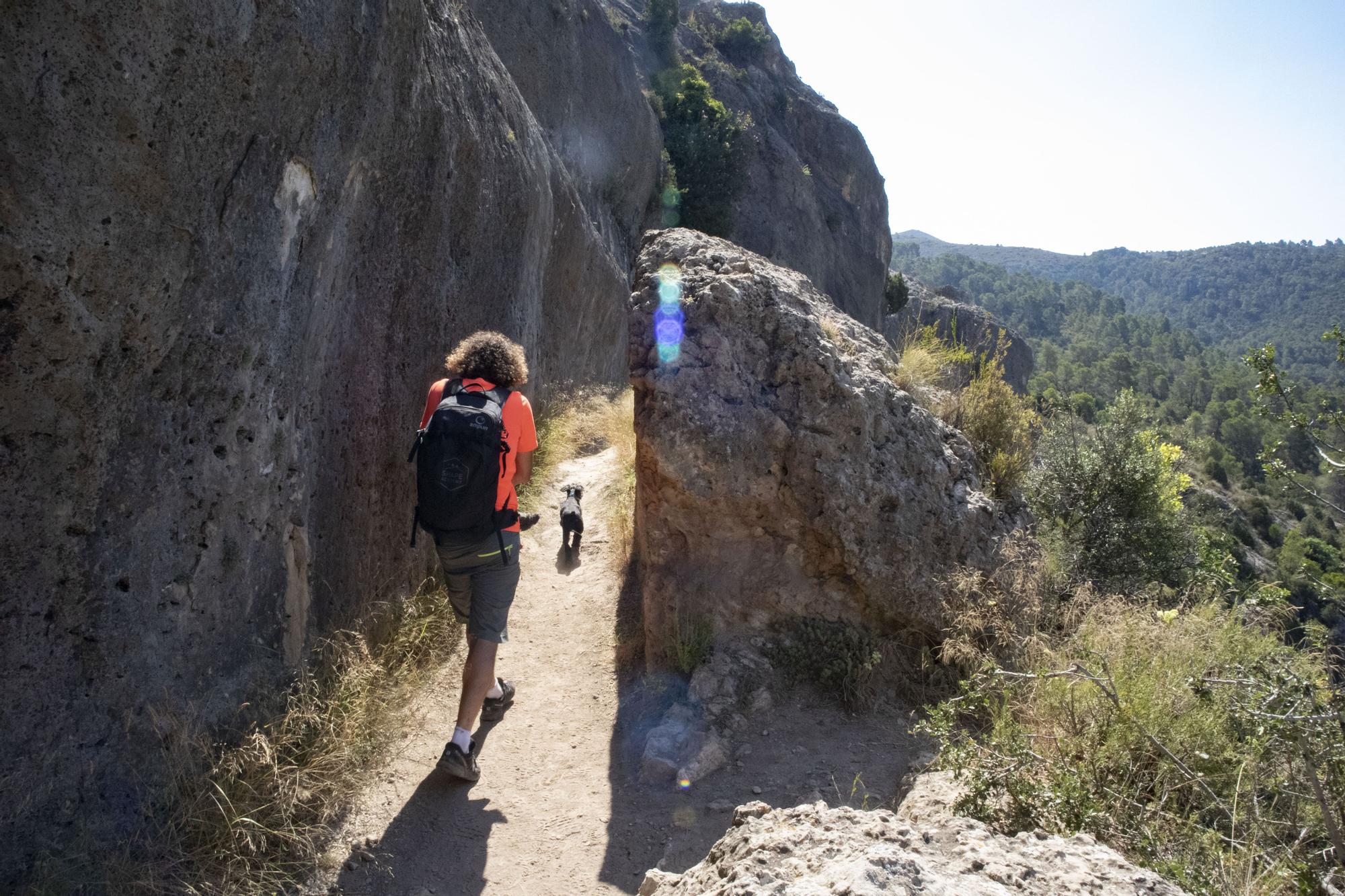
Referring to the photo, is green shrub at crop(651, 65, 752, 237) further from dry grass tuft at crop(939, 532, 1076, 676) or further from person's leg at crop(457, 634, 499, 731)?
person's leg at crop(457, 634, 499, 731)

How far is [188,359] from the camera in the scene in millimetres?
3139

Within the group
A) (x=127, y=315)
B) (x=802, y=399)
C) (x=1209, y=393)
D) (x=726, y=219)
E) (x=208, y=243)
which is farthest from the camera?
(x=1209, y=393)

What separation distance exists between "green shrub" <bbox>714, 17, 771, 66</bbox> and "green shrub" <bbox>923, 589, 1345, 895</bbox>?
3580 centimetres

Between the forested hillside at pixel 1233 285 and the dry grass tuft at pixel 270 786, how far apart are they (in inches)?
3818

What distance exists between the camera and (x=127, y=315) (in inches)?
112

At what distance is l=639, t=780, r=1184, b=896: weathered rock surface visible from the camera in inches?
81.8

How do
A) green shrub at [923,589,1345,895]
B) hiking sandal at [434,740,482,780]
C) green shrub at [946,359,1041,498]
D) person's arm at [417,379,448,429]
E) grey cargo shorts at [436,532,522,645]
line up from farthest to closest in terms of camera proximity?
green shrub at [946,359,1041,498] < person's arm at [417,379,448,429] < grey cargo shorts at [436,532,522,645] < hiking sandal at [434,740,482,780] < green shrub at [923,589,1345,895]

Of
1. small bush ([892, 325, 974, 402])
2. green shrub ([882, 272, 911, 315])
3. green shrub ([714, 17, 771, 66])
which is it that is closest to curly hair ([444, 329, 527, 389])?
small bush ([892, 325, 974, 402])

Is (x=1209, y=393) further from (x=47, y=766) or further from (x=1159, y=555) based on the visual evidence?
(x=47, y=766)

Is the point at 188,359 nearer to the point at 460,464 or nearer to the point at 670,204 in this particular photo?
the point at 460,464

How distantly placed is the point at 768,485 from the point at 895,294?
38.6 meters

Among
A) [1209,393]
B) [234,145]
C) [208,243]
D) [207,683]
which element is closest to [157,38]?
[234,145]

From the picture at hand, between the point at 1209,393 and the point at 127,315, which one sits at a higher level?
the point at 1209,393

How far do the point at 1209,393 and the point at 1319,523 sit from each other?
2980 cm
